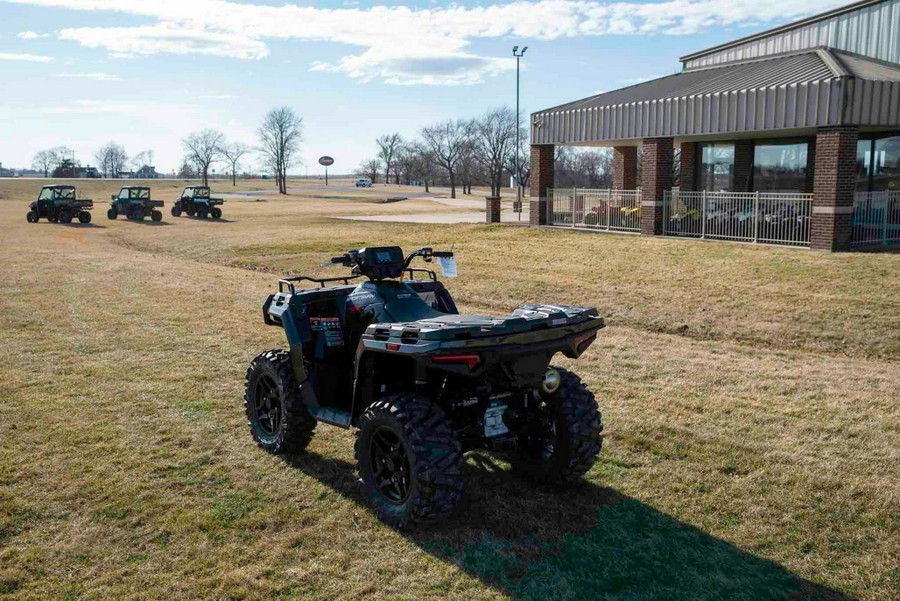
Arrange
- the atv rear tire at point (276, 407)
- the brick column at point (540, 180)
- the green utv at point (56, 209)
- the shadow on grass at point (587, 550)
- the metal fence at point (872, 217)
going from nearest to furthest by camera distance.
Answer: the shadow on grass at point (587, 550)
the atv rear tire at point (276, 407)
the metal fence at point (872, 217)
the brick column at point (540, 180)
the green utv at point (56, 209)

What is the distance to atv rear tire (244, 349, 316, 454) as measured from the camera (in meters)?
6.02

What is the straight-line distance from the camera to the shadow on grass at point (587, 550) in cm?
433

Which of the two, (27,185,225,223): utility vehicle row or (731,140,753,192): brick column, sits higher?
(731,140,753,192): brick column

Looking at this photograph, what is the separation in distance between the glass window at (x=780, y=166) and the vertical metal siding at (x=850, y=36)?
5097mm

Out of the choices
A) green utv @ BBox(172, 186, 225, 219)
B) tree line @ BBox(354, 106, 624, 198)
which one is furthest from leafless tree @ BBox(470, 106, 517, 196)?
green utv @ BBox(172, 186, 225, 219)

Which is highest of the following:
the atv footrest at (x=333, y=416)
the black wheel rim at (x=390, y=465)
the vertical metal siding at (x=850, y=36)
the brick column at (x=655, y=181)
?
the vertical metal siding at (x=850, y=36)

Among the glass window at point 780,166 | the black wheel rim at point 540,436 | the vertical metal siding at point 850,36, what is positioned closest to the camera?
the black wheel rim at point 540,436

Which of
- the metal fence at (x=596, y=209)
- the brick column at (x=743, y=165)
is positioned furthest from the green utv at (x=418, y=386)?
the brick column at (x=743, y=165)

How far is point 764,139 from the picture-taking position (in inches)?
903

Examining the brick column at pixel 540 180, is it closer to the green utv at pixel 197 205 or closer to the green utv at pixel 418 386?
the green utv at pixel 197 205

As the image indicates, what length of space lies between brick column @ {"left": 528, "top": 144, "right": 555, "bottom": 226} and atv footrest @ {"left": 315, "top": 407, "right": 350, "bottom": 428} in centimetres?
2248

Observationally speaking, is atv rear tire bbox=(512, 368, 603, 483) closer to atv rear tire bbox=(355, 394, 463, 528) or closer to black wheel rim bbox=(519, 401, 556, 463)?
black wheel rim bbox=(519, 401, 556, 463)

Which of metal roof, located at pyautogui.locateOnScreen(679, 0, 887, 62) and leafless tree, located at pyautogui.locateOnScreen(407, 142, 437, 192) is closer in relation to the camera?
metal roof, located at pyautogui.locateOnScreen(679, 0, 887, 62)

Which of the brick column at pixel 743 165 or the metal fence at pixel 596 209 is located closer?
the brick column at pixel 743 165
